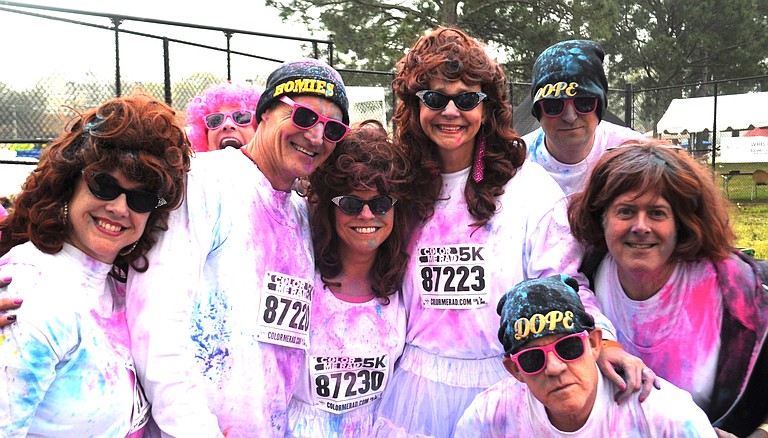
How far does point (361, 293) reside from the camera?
2.76 metres

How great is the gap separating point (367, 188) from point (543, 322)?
37.1 inches

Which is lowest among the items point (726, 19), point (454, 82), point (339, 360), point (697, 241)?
point (339, 360)

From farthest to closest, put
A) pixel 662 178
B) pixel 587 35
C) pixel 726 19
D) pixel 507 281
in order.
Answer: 1. pixel 726 19
2. pixel 587 35
3. pixel 507 281
4. pixel 662 178

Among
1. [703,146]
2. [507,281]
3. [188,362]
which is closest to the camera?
[188,362]

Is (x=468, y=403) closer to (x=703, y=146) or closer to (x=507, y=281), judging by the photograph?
(x=507, y=281)

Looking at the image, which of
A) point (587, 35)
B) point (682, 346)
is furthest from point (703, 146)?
point (682, 346)

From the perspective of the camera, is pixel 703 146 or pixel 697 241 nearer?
pixel 697 241

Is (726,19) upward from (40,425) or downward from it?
upward

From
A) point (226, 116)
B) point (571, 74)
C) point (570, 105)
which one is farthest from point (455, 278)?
point (226, 116)

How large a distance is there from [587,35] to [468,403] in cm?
1706

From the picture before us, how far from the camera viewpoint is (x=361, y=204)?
261cm

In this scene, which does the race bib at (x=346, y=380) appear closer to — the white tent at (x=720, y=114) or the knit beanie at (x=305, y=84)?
the knit beanie at (x=305, y=84)

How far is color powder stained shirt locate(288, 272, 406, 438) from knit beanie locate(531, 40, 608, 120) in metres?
1.50

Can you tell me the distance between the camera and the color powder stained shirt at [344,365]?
2.61 meters
